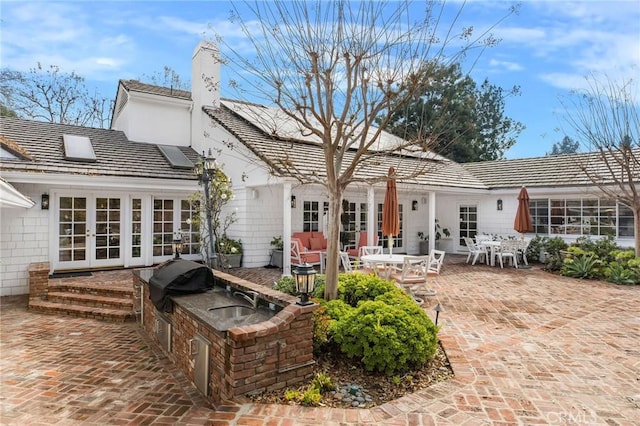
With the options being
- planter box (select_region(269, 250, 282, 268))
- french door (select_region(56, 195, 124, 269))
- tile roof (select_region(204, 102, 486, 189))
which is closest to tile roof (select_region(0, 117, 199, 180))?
french door (select_region(56, 195, 124, 269))

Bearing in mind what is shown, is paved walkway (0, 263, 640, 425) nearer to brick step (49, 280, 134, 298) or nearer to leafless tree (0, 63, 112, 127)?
brick step (49, 280, 134, 298)

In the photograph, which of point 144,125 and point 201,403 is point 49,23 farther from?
point 201,403

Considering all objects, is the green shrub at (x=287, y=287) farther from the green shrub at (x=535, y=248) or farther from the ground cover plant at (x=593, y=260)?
the green shrub at (x=535, y=248)

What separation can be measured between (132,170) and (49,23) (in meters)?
3.94

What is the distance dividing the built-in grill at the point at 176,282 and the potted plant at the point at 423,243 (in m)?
11.8

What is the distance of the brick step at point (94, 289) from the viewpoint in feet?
25.5

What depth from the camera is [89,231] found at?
993cm

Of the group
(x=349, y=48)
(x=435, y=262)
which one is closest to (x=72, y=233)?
(x=349, y=48)

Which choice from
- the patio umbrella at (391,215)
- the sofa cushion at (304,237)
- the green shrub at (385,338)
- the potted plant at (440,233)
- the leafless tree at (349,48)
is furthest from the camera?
the potted plant at (440,233)

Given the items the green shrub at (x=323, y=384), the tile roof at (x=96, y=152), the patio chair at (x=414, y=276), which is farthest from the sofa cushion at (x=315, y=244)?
the green shrub at (x=323, y=384)

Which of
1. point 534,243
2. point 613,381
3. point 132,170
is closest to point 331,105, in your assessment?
point 613,381

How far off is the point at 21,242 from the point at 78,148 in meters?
3.04

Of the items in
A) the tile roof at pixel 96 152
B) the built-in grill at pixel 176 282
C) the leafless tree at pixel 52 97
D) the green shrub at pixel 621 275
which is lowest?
the green shrub at pixel 621 275

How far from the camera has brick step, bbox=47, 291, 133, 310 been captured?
23.9 ft
